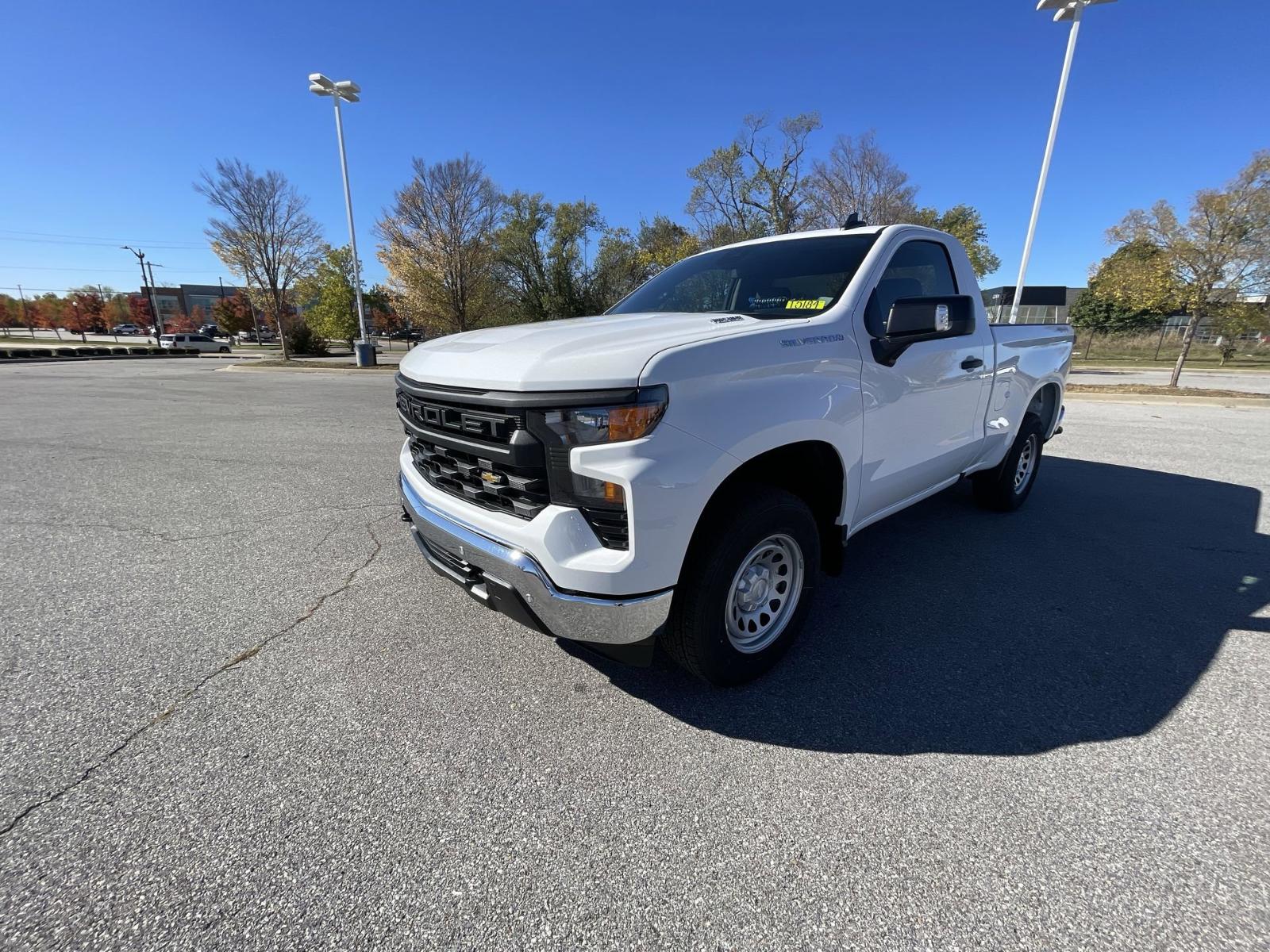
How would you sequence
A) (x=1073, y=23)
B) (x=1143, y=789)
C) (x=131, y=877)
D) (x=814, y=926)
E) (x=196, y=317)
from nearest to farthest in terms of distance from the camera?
(x=814, y=926) < (x=131, y=877) < (x=1143, y=789) < (x=1073, y=23) < (x=196, y=317)

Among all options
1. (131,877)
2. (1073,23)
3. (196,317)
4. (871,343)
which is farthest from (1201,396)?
(196,317)

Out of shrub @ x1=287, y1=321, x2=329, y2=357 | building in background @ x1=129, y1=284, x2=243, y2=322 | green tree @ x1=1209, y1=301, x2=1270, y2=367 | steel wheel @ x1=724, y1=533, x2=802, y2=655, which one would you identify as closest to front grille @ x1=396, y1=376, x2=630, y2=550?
steel wheel @ x1=724, y1=533, x2=802, y2=655

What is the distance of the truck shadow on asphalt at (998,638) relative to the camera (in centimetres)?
227

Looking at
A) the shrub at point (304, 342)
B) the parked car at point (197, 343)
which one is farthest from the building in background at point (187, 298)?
the shrub at point (304, 342)

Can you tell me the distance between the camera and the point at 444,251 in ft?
85.5

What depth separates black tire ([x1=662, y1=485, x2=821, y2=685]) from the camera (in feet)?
6.93

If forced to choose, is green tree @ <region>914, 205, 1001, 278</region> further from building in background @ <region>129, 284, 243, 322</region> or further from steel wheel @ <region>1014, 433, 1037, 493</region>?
building in background @ <region>129, 284, 243, 322</region>

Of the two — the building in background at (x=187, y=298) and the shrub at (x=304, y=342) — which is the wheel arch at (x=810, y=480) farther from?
the building in background at (x=187, y=298)

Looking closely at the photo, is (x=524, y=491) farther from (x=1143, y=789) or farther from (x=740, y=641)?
(x=1143, y=789)

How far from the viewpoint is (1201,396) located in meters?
13.5

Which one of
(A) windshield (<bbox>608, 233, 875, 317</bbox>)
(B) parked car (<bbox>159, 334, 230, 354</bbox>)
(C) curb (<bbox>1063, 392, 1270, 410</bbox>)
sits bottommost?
(C) curb (<bbox>1063, 392, 1270, 410</bbox>)

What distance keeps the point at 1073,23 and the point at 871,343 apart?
51.3ft

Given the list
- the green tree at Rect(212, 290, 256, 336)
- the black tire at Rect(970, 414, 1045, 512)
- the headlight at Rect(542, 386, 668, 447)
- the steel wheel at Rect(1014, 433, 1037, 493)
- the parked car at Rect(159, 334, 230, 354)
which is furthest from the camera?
the green tree at Rect(212, 290, 256, 336)

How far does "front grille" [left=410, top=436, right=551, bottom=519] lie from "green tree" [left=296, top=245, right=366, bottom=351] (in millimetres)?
37924
